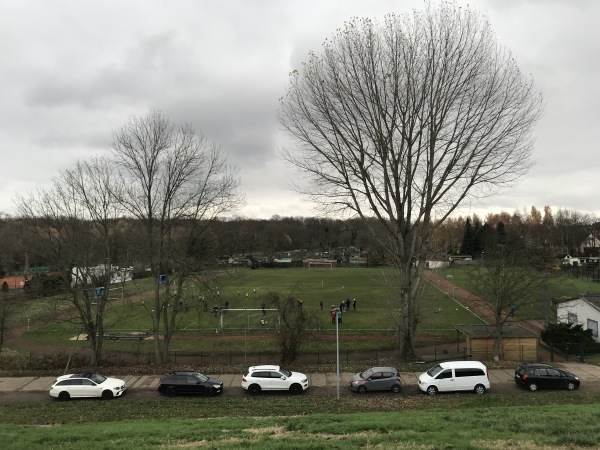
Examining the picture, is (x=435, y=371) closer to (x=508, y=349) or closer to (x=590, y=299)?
(x=508, y=349)

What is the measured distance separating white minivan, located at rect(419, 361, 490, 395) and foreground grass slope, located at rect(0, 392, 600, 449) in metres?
0.65

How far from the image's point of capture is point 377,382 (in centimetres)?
2319

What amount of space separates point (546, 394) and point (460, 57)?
16.9 meters

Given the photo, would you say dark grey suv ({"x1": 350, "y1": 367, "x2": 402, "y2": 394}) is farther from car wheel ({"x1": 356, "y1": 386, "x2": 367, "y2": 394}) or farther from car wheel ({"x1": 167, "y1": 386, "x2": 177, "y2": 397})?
car wheel ({"x1": 167, "y1": 386, "x2": 177, "y2": 397})

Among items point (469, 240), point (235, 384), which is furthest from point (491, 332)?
point (469, 240)

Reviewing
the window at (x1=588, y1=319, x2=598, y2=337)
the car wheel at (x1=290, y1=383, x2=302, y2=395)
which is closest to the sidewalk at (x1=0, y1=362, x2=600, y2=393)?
the car wheel at (x1=290, y1=383, x2=302, y2=395)

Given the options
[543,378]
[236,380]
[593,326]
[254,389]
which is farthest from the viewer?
[593,326]

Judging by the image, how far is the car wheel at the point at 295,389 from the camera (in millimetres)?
23688

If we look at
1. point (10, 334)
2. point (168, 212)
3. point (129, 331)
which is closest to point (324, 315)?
point (129, 331)

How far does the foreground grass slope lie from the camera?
1259 centimetres

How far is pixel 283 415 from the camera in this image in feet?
63.2

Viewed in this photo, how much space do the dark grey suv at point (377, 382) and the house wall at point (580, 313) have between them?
76.9ft

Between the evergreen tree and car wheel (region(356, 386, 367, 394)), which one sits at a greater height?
the evergreen tree

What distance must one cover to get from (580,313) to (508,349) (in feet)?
42.6
